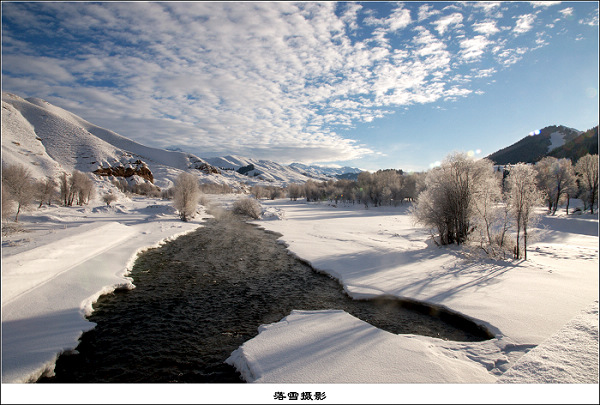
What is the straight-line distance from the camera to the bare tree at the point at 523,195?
16.2 meters

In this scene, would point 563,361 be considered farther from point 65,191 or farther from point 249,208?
point 65,191

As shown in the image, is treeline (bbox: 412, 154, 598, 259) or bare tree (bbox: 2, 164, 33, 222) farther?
bare tree (bbox: 2, 164, 33, 222)

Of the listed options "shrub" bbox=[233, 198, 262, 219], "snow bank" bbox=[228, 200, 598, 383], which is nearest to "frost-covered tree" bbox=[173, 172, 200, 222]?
"shrub" bbox=[233, 198, 262, 219]

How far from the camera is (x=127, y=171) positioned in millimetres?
121188

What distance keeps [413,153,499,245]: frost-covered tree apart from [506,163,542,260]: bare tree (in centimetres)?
290

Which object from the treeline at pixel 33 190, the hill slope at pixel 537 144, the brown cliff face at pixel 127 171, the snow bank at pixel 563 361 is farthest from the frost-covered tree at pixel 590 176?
the brown cliff face at pixel 127 171

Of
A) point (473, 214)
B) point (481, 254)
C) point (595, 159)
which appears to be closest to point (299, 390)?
point (481, 254)

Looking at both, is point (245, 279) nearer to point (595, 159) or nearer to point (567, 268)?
point (567, 268)

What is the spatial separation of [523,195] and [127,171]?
143940mm

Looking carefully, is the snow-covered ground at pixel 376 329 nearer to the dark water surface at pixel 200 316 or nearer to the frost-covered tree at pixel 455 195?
the dark water surface at pixel 200 316

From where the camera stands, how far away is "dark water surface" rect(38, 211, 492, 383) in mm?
7147

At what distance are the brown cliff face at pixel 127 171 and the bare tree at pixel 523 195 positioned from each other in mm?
135778

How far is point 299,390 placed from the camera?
5566 millimetres

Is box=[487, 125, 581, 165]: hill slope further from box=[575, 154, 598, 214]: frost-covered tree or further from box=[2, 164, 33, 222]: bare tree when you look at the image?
box=[2, 164, 33, 222]: bare tree
